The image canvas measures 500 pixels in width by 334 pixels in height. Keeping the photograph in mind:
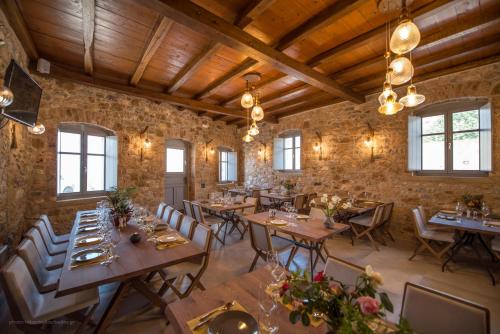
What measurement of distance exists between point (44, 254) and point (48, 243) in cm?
37

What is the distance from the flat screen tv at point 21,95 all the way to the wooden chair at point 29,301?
1776mm

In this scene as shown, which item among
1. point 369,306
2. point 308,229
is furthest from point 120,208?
point 369,306

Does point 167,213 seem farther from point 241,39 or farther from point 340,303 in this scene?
point 340,303

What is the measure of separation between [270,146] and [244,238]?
3557mm

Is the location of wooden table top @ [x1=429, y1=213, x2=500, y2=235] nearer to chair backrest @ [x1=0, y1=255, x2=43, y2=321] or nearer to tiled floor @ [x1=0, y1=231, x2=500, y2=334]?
tiled floor @ [x1=0, y1=231, x2=500, y2=334]

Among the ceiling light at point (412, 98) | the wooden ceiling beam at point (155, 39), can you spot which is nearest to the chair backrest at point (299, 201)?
the ceiling light at point (412, 98)

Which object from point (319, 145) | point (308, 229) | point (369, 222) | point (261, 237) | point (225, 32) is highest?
point (225, 32)

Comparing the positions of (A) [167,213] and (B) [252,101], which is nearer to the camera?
(B) [252,101]

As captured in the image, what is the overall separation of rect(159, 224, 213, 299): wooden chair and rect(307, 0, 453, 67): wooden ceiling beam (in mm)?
3001

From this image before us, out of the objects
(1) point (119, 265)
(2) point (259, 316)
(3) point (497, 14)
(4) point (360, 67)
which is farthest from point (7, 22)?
(3) point (497, 14)

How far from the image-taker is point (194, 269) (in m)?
2.38

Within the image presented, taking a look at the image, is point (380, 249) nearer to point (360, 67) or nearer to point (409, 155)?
point (409, 155)

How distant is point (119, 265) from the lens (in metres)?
1.79

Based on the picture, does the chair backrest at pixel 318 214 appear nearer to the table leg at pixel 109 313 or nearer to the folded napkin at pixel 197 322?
the folded napkin at pixel 197 322
